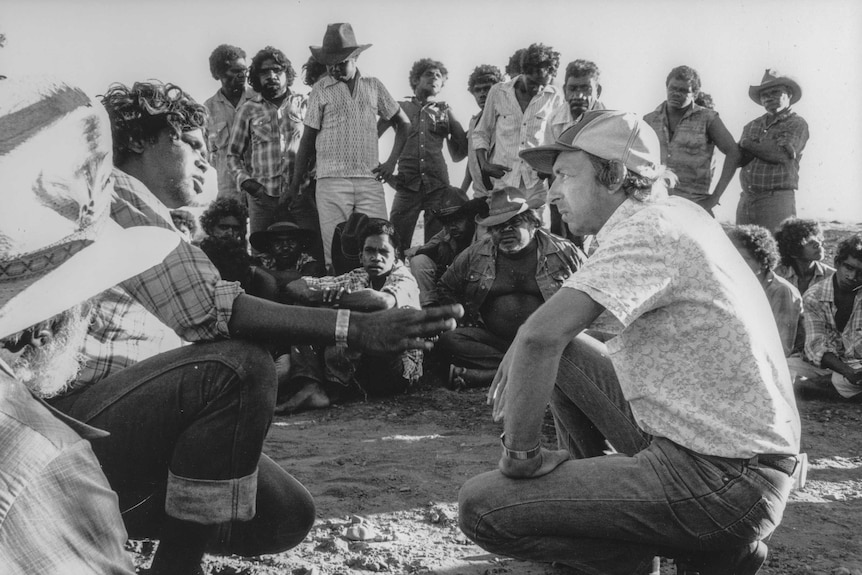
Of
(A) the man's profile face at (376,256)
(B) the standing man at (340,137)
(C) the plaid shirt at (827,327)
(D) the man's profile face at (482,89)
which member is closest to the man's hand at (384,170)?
(B) the standing man at (340,137)

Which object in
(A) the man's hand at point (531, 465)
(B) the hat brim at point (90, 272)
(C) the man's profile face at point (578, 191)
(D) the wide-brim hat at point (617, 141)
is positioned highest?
(D) the wide-brim hat at point (617, 141)

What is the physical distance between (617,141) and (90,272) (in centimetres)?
157

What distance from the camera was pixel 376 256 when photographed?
639 cm

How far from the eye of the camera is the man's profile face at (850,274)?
21.2ft

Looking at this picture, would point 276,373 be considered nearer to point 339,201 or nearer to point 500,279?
point 500,279

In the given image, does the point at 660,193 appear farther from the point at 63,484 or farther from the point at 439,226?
the point at 439,226

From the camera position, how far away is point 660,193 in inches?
107

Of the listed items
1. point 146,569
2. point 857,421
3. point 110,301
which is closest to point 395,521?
point 146,569

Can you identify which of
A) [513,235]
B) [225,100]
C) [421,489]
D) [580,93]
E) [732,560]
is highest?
[580,93]

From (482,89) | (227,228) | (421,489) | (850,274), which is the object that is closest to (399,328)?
(421,489)

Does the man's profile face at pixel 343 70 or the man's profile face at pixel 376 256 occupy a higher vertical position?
the man's profile face at pixel 343 70

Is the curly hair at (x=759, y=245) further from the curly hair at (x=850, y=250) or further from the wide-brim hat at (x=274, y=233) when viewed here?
the wide-brim hat at (x=274, y=233)

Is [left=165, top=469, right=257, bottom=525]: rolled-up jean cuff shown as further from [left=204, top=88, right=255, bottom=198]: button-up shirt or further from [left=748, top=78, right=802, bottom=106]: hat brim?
[left=748, top=78, right=802, bottom=106]: hat brim

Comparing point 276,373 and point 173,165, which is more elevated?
point 173,165
